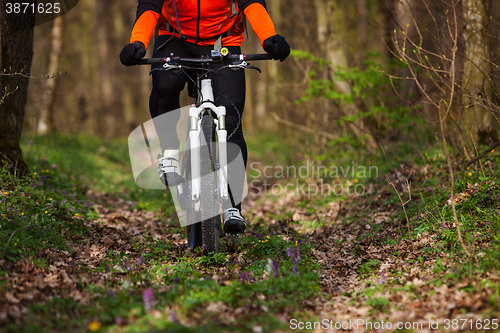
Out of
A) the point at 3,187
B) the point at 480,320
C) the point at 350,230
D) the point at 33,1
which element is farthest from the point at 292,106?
the point at 480,320

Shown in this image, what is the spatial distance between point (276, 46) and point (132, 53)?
1.17 meters

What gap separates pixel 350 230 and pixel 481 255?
1.81 meters

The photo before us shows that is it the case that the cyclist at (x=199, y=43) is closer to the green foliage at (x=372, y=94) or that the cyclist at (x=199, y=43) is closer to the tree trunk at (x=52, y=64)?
the green foliage at (x=372, y=94)

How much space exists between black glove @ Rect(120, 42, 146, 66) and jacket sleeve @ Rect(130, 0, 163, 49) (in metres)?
0.14

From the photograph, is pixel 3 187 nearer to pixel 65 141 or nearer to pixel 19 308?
pixel 19 308

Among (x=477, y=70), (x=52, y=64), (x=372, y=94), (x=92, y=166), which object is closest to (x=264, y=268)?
(x=477, y=70)

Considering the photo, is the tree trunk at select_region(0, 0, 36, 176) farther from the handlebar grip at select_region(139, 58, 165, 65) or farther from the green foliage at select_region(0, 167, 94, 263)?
the handlebar grip at select_region(139, 58, 165, 65)

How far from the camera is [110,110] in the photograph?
Result: 822 inches

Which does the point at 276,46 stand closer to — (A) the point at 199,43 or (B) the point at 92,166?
(A) the point at 199,43

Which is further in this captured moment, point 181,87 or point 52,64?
point 52,64

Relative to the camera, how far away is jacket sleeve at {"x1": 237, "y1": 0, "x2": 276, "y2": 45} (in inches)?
144

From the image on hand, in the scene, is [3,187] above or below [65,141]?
below

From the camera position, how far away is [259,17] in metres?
3.69

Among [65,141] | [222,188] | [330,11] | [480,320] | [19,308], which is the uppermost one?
[330,11]
